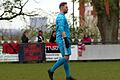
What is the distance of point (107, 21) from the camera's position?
106 feet

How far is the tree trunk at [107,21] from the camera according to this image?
1228 inches

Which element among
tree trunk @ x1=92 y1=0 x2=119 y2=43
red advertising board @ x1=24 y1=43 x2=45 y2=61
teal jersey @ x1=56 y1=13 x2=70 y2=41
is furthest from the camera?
tree trunk @ x1=92 y1=0 x2=119 y2=43

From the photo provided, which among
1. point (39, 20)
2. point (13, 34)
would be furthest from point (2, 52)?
point (13, 34)

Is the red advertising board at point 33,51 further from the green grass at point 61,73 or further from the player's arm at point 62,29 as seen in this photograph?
the player's arm at point 62,29

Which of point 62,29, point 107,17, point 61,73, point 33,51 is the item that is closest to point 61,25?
point 62,29

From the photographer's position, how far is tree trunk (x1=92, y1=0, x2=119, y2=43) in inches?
1228

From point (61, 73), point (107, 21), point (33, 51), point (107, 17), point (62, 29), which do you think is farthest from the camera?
point (107, 21)

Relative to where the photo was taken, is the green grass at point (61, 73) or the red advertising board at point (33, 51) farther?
the red advertising board at point (33, 51)

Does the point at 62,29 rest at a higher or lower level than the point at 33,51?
higher

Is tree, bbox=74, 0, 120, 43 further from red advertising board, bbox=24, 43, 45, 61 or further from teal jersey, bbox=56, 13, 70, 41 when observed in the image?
teal jersey, bbox=56, 13, 70, 41

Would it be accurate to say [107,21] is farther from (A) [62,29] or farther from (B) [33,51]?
(A) [62,29]

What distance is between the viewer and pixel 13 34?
5728 cm

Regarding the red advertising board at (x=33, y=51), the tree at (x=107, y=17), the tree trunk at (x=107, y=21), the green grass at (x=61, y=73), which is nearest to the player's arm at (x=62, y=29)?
the green grass at (x=61, y=73)

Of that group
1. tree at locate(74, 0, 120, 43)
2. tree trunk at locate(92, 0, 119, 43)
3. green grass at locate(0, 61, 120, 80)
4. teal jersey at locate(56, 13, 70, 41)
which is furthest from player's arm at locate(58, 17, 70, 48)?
tree trunk at locate(92, 0, 119, 43)
